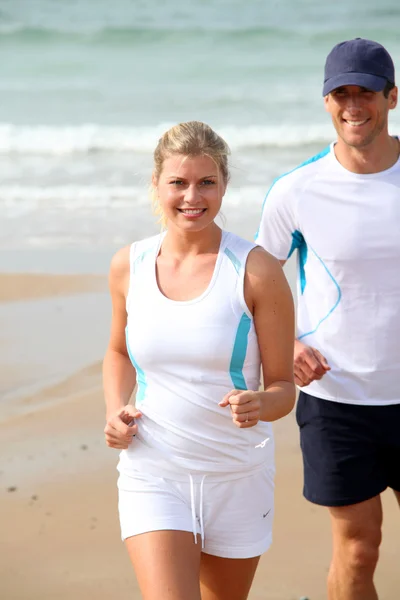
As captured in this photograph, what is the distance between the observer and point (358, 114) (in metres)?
3.79

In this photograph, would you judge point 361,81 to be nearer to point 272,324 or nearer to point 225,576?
point 272,324

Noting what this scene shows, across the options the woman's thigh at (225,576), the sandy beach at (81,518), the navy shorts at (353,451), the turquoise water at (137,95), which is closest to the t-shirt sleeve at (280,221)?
the navy shorts at (353,451)

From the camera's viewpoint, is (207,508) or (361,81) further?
(361,81)

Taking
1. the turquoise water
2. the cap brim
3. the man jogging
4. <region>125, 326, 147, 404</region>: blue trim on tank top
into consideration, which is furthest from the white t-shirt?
the turquoise water

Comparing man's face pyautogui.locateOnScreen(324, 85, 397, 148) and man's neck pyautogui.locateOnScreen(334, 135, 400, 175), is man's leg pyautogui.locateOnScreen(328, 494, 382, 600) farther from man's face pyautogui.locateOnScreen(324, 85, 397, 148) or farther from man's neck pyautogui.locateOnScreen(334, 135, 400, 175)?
man's face pyautogui.locateOnScreen(324, 85, 397, 148)

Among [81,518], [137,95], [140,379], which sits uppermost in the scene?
[137,95]

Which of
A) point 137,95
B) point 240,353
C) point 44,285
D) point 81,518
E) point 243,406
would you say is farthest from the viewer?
point 137,95

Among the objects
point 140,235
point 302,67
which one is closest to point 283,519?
Answer: point 140,235

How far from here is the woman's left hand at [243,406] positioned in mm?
2992

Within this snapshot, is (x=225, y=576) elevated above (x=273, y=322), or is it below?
below

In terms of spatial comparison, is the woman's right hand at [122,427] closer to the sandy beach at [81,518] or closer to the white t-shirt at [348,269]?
the white t-shirt at [348,269]

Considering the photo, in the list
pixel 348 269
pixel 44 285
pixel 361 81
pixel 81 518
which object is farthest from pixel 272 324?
pixel 44 285

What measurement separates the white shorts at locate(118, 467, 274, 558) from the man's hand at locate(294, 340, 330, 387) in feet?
2.02

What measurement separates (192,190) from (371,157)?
0.89 m
